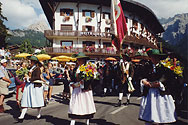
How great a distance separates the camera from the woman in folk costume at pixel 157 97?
Result: 3.29 meters

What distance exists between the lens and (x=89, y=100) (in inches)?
167

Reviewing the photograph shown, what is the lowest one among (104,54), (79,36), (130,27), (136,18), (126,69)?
(126,69)

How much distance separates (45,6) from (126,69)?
95.4 feet

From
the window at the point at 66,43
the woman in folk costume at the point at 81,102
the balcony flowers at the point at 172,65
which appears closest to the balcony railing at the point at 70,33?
the window at the point at 66,43

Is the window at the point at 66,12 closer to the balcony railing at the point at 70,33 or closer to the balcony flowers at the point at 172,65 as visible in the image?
the balcony railing at the point at 70,33

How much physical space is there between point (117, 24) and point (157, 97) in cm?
703

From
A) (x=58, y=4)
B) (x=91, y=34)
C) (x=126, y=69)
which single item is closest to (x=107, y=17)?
(x=91, y=34)

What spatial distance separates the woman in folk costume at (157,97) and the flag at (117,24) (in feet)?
19.4

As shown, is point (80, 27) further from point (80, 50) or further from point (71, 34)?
point (80, 50)

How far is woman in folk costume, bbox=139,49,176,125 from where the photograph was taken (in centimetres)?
329

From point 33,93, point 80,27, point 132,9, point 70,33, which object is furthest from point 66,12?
point 33,93

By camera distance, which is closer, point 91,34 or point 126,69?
point 126,69

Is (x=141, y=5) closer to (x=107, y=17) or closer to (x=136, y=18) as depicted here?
(x=136, y=18)

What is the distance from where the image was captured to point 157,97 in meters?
3.40
